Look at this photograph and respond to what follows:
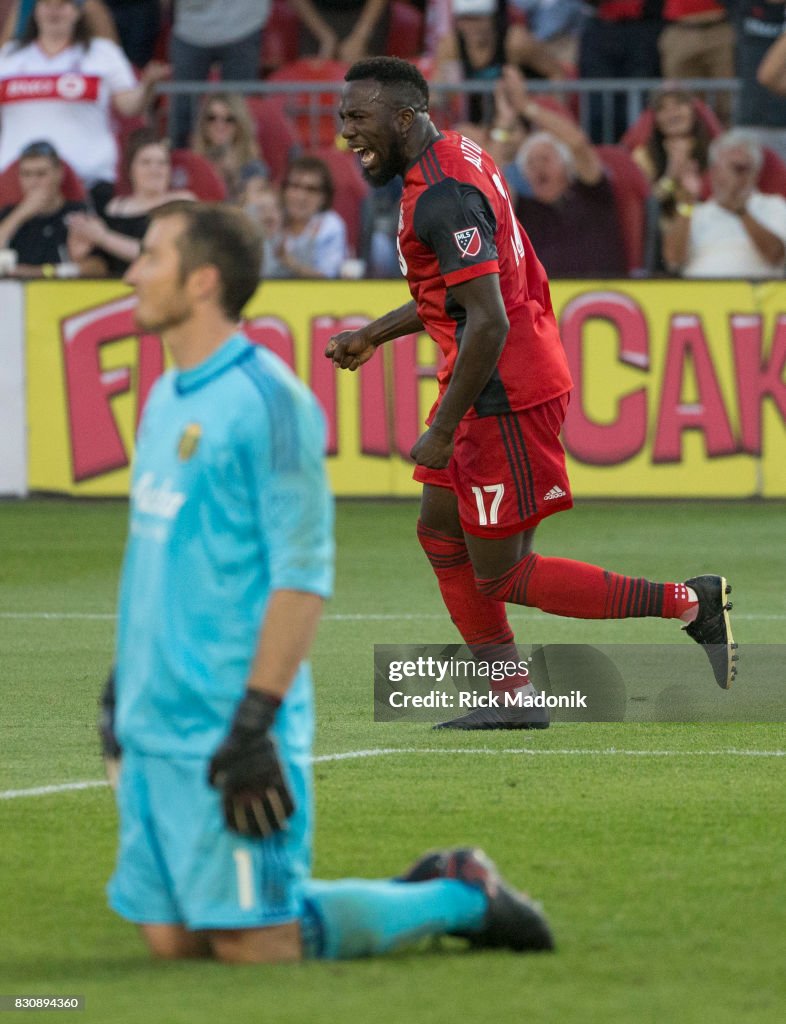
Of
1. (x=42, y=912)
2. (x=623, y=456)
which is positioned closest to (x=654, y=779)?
(x=42, y=912)

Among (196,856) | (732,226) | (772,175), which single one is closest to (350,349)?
(196,856)


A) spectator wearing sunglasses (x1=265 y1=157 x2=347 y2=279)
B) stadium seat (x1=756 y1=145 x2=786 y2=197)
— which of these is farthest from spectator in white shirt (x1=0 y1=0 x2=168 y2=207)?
stadium seat (x1=756 y1=145 x2=786 y2=197)

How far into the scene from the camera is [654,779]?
6453mm

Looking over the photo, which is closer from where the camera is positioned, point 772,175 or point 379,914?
point 379,914

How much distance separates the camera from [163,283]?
4164 millimetres

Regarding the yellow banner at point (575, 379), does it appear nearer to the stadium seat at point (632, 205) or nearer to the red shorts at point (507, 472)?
the stadium seat at point (632, 205)

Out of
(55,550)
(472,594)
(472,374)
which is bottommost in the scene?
(55,550)

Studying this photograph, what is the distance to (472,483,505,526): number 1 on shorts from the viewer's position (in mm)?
6977

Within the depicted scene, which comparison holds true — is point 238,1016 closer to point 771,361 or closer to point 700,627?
point 700,627

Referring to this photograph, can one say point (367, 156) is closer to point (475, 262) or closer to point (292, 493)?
point (475, 262)

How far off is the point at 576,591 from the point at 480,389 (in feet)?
2.75

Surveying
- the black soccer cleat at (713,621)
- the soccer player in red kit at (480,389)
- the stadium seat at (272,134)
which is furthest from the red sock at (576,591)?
the stadium seat at (272,134)

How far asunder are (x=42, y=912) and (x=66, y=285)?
33.7 feet

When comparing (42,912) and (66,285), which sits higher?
(66,285)
